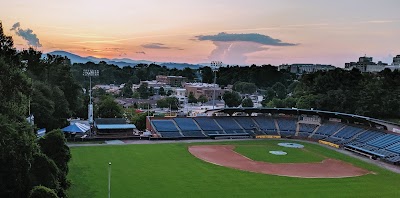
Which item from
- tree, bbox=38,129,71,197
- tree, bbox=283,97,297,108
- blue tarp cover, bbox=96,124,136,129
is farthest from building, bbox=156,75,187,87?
tree, bbox=38,129,71,197

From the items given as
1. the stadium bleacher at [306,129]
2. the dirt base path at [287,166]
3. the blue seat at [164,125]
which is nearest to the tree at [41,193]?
the dirt base path at [287,166]

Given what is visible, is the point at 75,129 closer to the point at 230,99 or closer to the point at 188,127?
the point at 188,127

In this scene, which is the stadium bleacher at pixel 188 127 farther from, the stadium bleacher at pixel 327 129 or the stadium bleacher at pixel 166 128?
the stadium bleacher at pixel 327 129

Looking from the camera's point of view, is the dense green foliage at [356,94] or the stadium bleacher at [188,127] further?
the dense green foliage at [356,94]

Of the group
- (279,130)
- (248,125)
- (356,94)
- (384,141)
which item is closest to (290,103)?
(356,94)

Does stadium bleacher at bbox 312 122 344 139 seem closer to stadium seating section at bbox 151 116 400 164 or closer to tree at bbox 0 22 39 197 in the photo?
stadium seating section at bbox 151 116 400 164

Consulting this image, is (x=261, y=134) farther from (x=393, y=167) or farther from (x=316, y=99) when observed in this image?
(x=393, y=167)

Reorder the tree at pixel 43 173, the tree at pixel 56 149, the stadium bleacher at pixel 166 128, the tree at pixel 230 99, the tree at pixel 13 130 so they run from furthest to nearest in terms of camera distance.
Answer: the tree at pixel 230 99 < the stadium bleacher at pixel 166 128 < the tree at pixel 56 149 < the tree at pixel 43 173 < the tree at pixel 13 130
